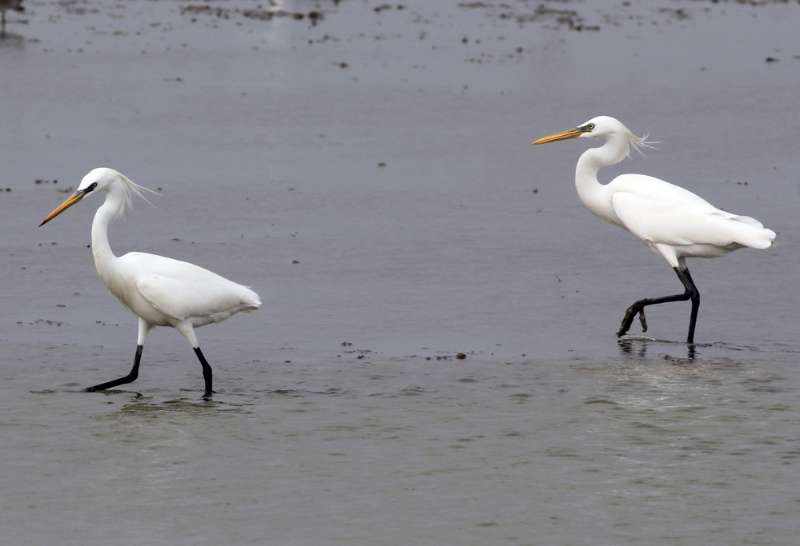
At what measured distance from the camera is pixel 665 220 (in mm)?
12656

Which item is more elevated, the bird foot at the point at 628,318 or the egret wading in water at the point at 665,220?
the egret wading in water at the point at 665,220

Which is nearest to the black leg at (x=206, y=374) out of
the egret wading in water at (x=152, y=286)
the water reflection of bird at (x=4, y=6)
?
the egret wading in water at (x=152, y=286)

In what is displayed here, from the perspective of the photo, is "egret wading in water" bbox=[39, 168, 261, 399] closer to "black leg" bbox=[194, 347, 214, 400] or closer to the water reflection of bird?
"black leg" bbox=[194, 347, 214, 400]

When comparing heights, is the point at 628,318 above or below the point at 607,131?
below

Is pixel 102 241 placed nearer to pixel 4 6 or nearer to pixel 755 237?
pixel 755 237

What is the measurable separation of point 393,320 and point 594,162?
2.22 metres

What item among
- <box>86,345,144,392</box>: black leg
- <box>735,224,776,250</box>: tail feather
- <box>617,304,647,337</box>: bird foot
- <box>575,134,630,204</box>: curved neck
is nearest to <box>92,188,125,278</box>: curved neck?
<box>86,345,144,392</box>: black leg

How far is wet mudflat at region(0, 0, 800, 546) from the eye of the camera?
8.51 m

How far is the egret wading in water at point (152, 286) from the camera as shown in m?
10.6

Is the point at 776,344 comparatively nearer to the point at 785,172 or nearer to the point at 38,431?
the point at 38,431

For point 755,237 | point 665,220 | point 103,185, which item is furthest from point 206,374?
point 755,237

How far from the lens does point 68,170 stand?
696 inches

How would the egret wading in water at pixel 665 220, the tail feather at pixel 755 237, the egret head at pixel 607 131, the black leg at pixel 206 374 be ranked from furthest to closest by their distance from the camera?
1. the egret head at pixel 607 131
2. the egret wading in water at pixel 665 220
3. the tail feather at pixel 755 237
4. the black leg at pixel 206 374

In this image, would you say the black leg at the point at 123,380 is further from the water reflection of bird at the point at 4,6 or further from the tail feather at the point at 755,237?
the water reflection of bird at the point at 4,6
